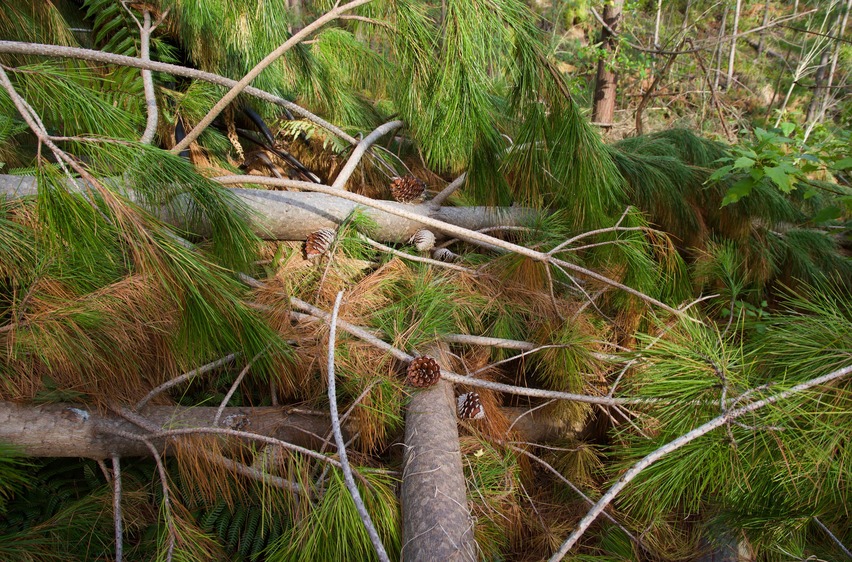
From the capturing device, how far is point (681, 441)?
808mm

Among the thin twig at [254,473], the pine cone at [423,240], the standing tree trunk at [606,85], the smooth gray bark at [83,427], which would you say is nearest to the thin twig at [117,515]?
the smooth gray bark at [83,427]

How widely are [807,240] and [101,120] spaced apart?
8.13 feet

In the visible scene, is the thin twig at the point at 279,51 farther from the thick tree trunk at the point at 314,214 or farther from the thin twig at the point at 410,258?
the thin twig at the point at 410,258

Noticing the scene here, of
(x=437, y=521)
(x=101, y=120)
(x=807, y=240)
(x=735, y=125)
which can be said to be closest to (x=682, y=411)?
(x=437, y=521)

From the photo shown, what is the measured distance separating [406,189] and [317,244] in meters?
0.49

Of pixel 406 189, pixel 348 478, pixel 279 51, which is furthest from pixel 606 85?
pixel 348 478

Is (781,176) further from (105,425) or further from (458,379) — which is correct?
(105,425)

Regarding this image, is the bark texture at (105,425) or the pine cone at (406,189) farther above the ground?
the pine cone at (406,189)

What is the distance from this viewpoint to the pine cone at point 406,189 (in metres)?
2.02

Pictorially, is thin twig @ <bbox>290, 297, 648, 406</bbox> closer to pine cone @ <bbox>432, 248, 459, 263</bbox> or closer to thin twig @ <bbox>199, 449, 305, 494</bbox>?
thin twig @ <bbox>199, 449, 305, 494</bbox>

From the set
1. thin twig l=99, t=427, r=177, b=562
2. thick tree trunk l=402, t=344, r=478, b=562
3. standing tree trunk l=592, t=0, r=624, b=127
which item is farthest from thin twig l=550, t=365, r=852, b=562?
standing tree trunk l=592, t=0, r=624, b=127

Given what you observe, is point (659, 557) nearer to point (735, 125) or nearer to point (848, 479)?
point (848, 479)

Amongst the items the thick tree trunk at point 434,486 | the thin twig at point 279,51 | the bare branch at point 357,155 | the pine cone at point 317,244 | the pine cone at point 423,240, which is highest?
the thin twig at point 279,51

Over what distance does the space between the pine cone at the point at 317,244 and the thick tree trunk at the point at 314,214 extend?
0.35ft
